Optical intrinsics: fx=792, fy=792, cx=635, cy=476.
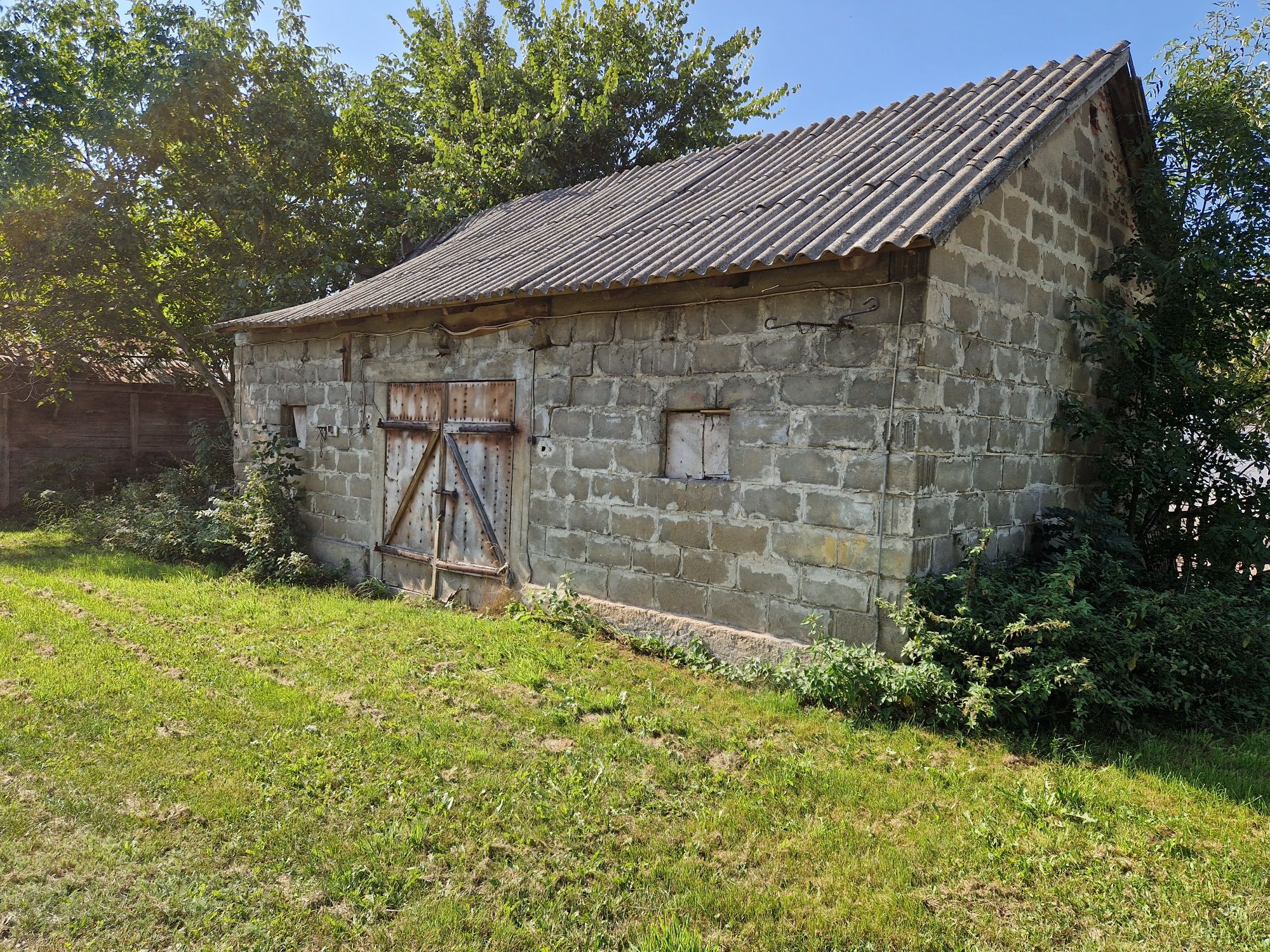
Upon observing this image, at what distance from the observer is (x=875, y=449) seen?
5.05 meters

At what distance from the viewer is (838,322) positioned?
518 centimetres

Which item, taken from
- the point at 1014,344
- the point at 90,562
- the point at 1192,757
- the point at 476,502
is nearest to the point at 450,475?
the point at 476,502

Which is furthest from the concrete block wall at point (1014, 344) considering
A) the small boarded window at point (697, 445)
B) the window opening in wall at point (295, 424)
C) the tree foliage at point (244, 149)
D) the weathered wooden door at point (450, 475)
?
the tree foliage at point (244, 149)

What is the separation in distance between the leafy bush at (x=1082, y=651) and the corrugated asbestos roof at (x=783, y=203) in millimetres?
2245

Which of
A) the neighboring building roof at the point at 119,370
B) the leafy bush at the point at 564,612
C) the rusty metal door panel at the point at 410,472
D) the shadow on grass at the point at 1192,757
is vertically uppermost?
the neighboring building roof at the point at 119,370

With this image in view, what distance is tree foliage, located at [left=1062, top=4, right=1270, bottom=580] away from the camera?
252 inches

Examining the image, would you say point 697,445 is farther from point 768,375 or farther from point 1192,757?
point 1192,757

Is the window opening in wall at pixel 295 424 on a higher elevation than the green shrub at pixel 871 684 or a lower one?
higher

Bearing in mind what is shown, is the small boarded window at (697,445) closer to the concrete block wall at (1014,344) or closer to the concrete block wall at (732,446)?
the concrete block wall at (732,446)

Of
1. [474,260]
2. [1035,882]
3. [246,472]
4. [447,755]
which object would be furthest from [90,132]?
[1035,882]

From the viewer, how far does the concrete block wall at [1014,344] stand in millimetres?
5148

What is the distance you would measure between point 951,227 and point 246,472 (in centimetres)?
856

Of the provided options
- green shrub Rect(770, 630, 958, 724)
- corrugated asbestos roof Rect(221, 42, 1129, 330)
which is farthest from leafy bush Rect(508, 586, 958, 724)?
corrugated asbestos roof Rect(221, 42, 1129, 330)

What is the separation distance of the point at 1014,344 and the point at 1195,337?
2.27 m
